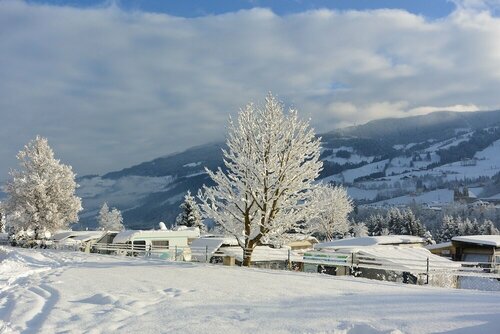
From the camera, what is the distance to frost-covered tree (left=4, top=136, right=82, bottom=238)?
45.8 meters

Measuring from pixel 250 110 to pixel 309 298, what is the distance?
46.1 feet

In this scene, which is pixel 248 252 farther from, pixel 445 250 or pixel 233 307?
pixel 445 250

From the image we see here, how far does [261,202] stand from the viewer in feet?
75.4

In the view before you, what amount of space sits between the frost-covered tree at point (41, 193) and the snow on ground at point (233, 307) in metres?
31.8

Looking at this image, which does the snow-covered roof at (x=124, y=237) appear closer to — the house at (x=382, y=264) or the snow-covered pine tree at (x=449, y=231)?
the house at (x=382, y=264)

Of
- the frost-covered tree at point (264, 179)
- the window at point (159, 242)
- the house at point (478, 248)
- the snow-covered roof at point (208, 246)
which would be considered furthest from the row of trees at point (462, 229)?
the frost-covered tree at point (264, 179)

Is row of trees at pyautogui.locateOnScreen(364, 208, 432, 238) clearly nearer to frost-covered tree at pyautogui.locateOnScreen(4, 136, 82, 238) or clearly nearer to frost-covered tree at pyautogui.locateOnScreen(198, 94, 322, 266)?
frost-covered tree at pyautogui.locateOnScreen(4, 136, 82, 238)

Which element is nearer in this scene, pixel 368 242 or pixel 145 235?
pixel 368 242

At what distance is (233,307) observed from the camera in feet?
35.8

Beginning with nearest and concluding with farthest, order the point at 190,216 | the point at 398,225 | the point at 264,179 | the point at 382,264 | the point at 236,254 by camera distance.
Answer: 1. the point at 264,179
2. the point at 382,264
3. the point at 236,254
4. the point at 190,216
5. the point at 398,225

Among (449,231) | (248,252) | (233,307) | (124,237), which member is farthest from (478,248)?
(233,307)

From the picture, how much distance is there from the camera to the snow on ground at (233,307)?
29.4ft

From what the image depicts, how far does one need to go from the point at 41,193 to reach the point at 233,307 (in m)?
40.4

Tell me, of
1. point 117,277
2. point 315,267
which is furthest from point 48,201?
point 117,277
